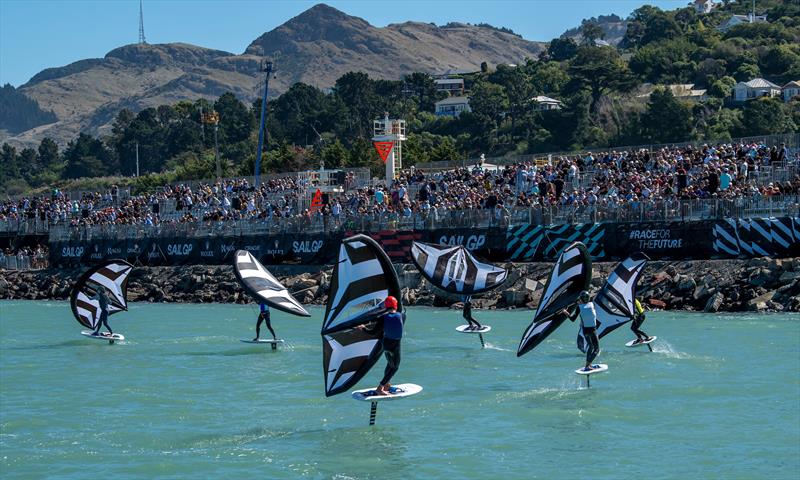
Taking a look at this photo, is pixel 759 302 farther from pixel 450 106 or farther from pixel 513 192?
pixel 450 106

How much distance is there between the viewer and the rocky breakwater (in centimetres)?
4031

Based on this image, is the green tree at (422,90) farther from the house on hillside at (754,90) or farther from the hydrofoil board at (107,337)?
the hydrofoil board at (107,337)

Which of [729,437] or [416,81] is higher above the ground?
[416,81]

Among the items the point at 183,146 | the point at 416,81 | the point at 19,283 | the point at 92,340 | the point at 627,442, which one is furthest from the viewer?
the point at 416,81

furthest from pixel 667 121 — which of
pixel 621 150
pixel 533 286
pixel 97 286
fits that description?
pixel 97 286

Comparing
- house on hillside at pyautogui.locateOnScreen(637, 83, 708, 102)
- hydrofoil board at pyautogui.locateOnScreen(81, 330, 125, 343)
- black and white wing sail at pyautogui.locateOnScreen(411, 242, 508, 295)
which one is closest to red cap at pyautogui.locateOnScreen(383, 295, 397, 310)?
black and white wing sail at pyautogui.locateOnScreen(411, 242, 508, 295)

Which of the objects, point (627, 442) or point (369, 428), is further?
point (369, 428)

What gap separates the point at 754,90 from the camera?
443 feet

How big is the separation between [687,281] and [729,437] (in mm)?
21023

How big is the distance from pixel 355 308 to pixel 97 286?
61.5ft

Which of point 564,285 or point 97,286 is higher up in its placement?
point 564,285

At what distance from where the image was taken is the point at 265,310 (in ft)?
110

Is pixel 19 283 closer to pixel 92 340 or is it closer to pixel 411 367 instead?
pixel 92 340

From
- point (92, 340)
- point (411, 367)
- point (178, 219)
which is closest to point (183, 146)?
point (178, 219)
